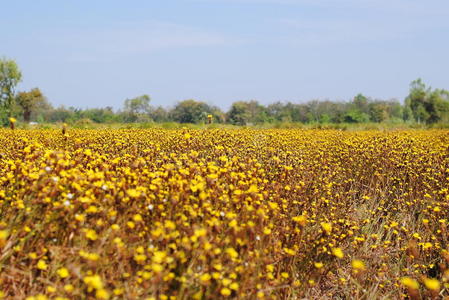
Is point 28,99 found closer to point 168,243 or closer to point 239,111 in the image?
point 239,111

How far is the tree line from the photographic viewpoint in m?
51.1

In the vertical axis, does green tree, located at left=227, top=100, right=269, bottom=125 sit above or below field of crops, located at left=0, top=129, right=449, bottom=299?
above

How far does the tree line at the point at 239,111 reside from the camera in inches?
2010

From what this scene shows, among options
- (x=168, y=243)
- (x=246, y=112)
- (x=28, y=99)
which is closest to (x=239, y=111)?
(x=246, y=112)

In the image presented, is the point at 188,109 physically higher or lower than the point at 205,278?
higher

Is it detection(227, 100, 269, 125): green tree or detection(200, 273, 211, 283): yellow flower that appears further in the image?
detection(227, 100, 269, 125): green tree

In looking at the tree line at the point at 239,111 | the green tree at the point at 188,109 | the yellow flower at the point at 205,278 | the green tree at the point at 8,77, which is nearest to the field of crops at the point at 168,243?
the yellow flower at the point at 205,278

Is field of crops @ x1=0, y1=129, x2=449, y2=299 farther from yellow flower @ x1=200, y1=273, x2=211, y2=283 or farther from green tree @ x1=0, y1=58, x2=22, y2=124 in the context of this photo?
green tree @ x1=0, y1=58, x2=22, y2=124

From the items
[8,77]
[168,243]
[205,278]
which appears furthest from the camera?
[8,77]

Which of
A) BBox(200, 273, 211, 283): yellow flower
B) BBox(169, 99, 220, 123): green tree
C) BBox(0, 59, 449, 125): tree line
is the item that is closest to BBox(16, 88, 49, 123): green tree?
BBox(0, 59, 449, 125): tree line

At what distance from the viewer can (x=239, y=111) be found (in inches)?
3497

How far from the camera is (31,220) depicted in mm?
3131

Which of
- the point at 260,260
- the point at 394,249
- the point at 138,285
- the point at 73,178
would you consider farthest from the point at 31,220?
the point at 394,249

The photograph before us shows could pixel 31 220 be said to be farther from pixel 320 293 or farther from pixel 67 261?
pixel 320 293
